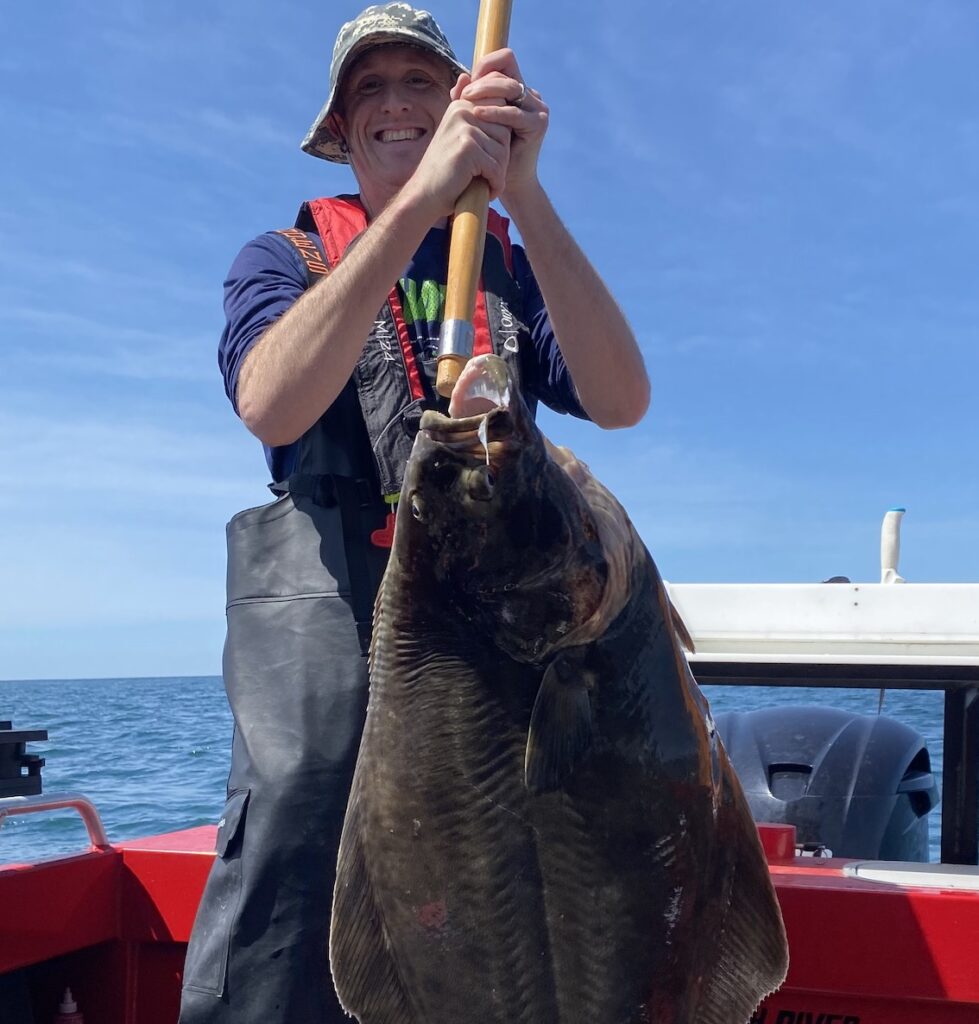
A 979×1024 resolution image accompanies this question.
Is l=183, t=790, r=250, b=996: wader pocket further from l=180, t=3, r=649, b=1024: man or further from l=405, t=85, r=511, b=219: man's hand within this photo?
l=405, t=85, r=511, b=219: man's hand

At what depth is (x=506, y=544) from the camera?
6.82 feet

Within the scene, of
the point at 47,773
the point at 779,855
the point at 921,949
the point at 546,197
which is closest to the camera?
the point at 546,197

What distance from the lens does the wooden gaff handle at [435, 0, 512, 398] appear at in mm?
2211

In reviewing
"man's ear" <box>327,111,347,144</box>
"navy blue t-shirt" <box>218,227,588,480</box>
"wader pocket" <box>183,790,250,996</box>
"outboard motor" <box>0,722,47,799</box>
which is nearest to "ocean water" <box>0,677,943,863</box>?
"outboard motor" <box>0,722,47,799</box>

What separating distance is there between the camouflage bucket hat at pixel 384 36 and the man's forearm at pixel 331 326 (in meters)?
0.70

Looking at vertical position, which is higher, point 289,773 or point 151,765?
point 289,773

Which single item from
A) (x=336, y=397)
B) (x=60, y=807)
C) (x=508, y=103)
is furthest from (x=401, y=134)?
(x=60, y=807)

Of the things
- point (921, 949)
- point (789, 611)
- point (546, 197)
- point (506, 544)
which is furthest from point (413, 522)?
point (789, 611)

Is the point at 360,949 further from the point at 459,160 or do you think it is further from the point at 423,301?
the point at 423,301

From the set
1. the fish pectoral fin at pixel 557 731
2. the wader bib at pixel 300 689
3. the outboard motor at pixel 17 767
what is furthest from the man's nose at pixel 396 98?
the outboard motor at pixel 17 767

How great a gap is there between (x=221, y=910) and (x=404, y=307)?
5.08 feet

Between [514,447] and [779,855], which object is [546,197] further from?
[779,855]

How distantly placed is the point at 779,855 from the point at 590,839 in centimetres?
205

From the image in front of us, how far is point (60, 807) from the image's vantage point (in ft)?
12.8
